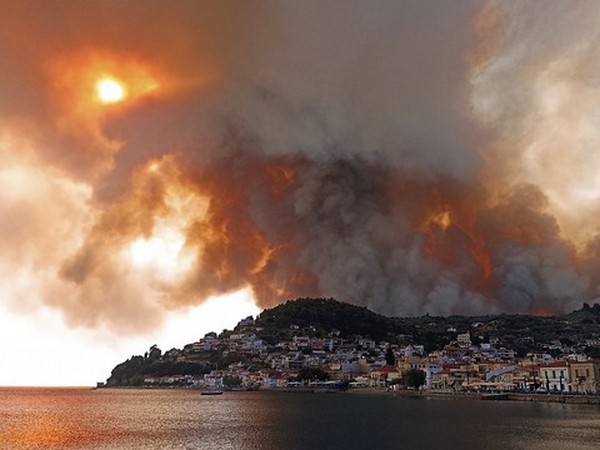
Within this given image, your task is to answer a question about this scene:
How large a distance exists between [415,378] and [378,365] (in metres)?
25.8

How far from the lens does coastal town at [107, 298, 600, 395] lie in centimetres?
9038

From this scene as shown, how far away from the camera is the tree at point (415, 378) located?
10456 centimetres

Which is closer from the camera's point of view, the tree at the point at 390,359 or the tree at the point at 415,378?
the tree at the point at 415,378

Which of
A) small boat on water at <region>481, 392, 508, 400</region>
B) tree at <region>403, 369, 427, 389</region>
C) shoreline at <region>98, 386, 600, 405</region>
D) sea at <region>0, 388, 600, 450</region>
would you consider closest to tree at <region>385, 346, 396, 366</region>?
shoreline at <region>98, 386, 600, 405</region>

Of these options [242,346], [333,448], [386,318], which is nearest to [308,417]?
[333,448]

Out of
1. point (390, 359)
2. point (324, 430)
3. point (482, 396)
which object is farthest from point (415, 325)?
point (324, 430)

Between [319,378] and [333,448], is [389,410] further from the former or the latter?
[319,378]

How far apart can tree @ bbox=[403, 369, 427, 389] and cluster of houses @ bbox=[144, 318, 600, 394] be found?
1.50 meters

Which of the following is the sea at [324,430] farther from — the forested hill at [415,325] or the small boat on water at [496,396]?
the forested hill at [415,325]

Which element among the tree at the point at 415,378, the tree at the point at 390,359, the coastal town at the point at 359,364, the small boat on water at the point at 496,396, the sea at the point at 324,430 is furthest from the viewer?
the tree at the point at 390,359

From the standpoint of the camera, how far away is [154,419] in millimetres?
61500

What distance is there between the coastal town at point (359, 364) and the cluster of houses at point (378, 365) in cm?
14

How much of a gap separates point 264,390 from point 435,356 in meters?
37.2

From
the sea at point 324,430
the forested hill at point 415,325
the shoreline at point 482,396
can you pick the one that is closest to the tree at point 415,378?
the shoreline at point 482,396
